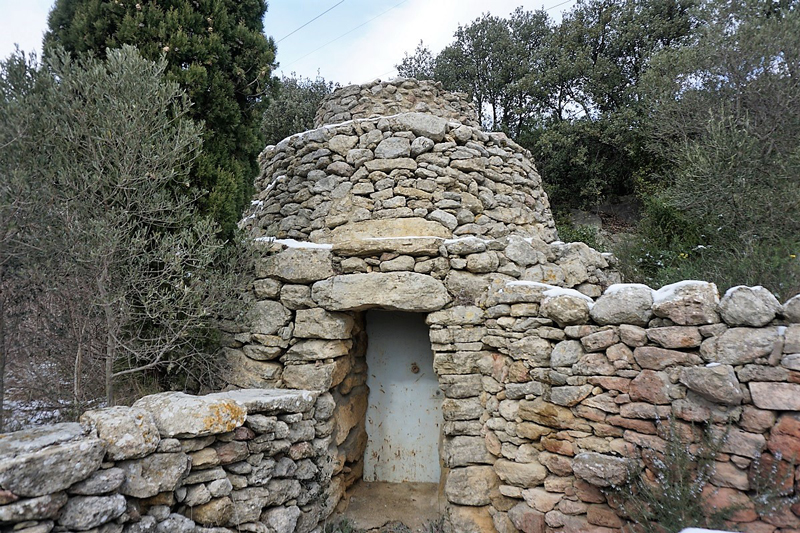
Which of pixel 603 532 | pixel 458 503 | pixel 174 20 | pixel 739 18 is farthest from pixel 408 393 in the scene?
pixel 739 18

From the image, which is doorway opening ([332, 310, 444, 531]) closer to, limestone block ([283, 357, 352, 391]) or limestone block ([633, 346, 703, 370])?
limestone block ([283, 357, 352, 391])

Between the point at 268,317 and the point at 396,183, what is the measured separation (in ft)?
6.75

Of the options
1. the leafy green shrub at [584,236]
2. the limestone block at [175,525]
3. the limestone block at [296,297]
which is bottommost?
the limestone block at [175,525]

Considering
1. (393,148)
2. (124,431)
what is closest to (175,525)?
(124,431)

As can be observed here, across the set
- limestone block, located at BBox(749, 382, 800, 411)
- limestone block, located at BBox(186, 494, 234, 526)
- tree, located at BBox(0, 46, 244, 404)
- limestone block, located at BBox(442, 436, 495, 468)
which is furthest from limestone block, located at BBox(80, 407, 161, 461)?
limestone block, located at BBox(749, 382, 800, 411)

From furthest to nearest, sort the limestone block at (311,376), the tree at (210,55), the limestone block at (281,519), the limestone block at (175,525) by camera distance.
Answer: the limestone block at (311,376) → the tree at (210,55) → the limestone block at (281,519) → the limestone block at (175,525)

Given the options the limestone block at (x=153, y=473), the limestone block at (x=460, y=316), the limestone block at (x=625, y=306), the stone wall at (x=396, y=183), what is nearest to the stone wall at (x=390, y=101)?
the stone wall at (x=396, y=183)

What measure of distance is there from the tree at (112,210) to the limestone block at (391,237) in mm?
1317

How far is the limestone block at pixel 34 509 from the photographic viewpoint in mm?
1844

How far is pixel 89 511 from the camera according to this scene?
210cm

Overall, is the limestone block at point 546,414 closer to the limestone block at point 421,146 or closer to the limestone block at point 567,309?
the limestone block at point 567,309

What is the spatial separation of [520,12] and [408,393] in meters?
13.0

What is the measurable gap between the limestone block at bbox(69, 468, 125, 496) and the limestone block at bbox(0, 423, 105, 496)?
0.05 m

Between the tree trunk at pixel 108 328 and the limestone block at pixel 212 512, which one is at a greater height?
the tree trunk at pixel 108 328
